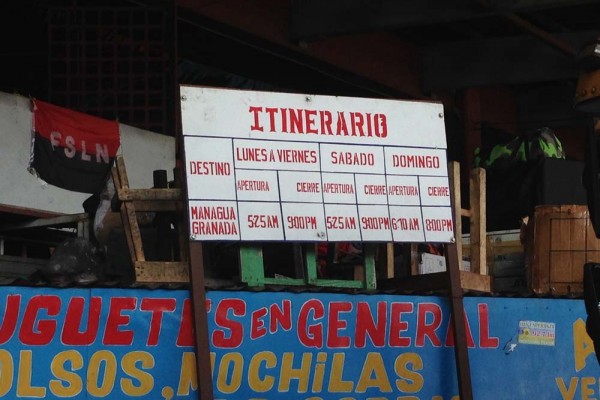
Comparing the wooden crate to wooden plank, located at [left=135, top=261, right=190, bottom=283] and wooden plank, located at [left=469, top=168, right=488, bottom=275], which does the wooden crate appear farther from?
wooden plank, located at [left=135, top=261, right=190, bottom=283]

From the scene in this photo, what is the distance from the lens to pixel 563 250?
8781mm

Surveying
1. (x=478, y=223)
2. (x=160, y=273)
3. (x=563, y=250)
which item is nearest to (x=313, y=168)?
(x=160, y=273)

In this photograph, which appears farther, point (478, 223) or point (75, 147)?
point (75, 147)

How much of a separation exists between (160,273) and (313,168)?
1148mm

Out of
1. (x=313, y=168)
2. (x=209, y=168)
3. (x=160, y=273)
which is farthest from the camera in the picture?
(x=313, y=168)

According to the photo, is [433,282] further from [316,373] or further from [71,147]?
[71,147]

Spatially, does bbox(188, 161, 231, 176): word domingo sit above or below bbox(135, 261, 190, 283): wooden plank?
above

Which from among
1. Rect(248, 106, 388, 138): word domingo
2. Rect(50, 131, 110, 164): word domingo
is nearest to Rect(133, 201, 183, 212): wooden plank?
Rect(248, 106, 388, 138): word domingo

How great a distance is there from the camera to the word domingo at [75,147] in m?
12.8

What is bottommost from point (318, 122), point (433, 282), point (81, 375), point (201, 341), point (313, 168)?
point (81, 375)

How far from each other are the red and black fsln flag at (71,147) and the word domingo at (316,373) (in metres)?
6.42

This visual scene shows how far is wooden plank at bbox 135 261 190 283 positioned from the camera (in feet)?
21.7

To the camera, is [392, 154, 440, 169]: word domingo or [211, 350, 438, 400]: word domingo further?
[392, 154, 440, 169]: word domingo

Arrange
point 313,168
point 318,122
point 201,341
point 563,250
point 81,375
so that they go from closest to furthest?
point 81,375 → point 201,341 → point 313,168 → point 318,122 → point 563,250
